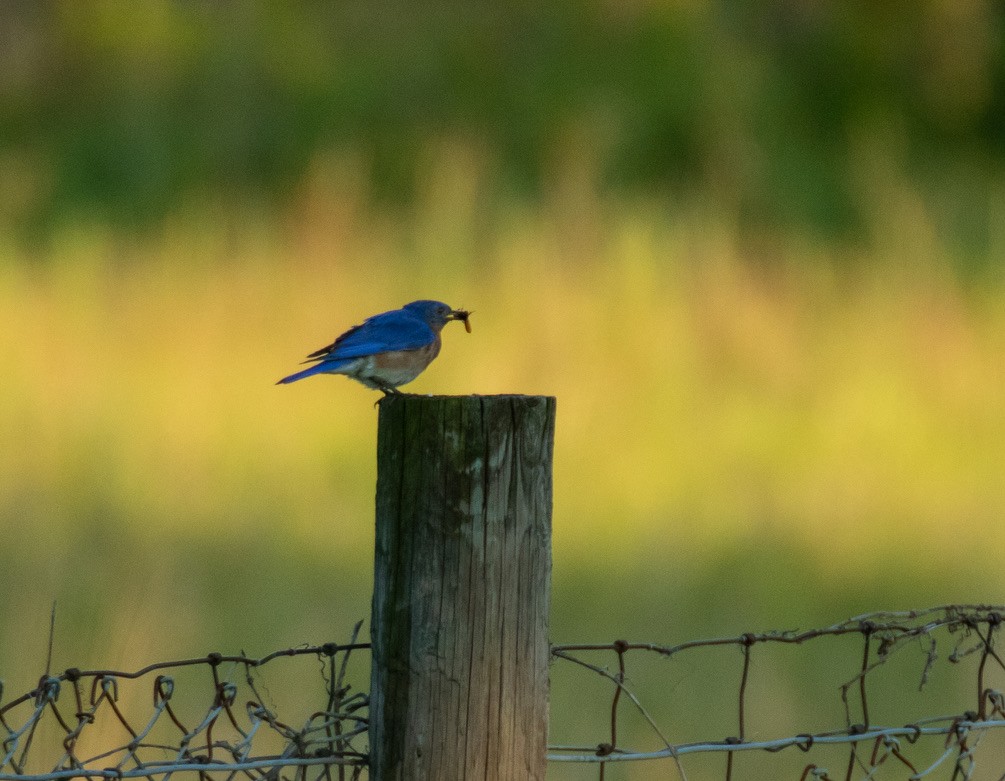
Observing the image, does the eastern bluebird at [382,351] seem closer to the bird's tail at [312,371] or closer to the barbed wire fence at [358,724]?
the bird's tail at [312,371]

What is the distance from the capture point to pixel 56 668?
456cm

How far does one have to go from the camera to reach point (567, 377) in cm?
957

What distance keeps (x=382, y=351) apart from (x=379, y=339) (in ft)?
0.12

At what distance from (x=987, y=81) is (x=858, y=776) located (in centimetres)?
1465

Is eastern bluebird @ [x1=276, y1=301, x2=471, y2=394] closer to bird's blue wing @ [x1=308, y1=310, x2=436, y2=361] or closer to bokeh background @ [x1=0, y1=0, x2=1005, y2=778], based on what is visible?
bird's blue wing @ [x1=308, y1=310, x2=436, y2=361]

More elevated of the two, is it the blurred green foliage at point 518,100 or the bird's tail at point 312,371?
the blurred green foliage at point 518,100

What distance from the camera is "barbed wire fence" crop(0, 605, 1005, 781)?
2465 mm

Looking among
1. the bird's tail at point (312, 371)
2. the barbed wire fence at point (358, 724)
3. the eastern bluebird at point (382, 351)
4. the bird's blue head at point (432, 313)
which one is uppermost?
the bird's blue head at point (432, 313)

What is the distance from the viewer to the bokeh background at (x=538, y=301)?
6742 mm

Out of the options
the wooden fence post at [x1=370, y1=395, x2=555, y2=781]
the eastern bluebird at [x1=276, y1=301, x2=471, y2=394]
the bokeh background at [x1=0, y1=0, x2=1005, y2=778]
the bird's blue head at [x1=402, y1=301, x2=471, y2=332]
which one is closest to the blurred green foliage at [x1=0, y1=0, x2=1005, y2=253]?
the bokeh background at [x1=0, y1=0, x2=1005, y2=778]

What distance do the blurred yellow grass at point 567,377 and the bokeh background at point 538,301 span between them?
31 millimetres

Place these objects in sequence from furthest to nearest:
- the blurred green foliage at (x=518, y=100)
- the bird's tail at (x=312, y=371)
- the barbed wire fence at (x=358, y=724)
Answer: the blurred green foliage at (x=518, y=100)
the bird's tail at (x=312, y=371)
the barbed wire fence at (x=358, y=724)

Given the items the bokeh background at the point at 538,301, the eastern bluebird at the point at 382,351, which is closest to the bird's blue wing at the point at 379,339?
the eastern bluebird at the point at 382,351

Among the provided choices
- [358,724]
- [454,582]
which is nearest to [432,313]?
[358,724]
